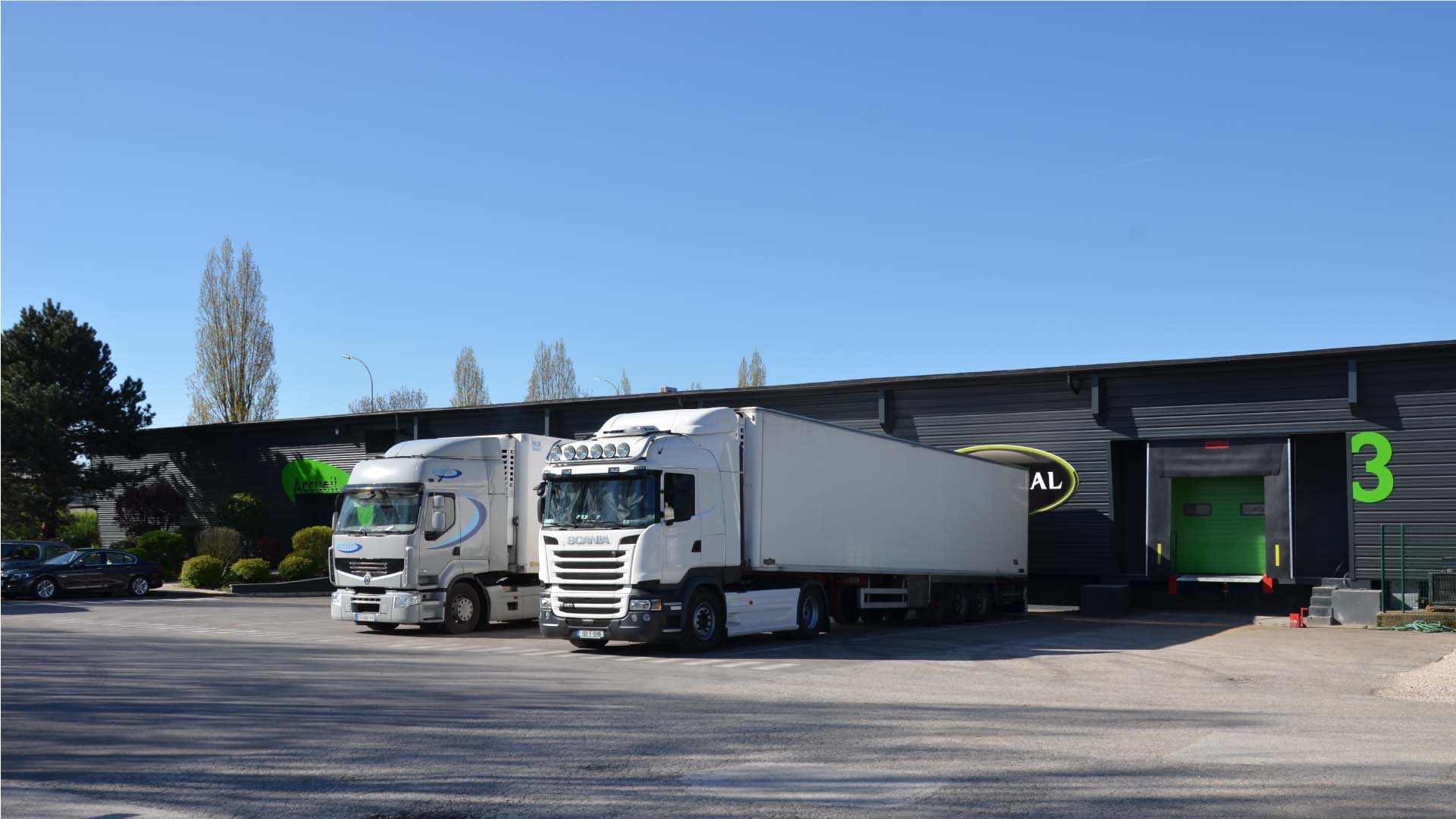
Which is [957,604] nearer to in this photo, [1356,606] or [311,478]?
[1356,606]

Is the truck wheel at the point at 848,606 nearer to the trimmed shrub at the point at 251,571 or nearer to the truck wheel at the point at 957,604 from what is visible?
the truck wheel at the point at 957,604

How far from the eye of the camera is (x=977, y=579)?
1070 inches

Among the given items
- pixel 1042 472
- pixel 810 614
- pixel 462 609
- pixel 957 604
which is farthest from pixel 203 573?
pixel 1042 472

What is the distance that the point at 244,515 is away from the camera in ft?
142

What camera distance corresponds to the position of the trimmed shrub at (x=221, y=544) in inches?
1582

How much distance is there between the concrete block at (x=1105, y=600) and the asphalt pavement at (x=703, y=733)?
31.8 feet

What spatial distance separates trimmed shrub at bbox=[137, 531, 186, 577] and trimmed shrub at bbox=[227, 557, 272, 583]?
4.38m

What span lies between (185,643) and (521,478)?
22.8ft

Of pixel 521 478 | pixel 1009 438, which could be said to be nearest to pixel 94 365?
pixel 521 478

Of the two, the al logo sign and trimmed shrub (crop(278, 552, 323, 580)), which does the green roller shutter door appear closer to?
the al logo sign

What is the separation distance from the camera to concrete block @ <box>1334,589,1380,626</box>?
26.5 meters

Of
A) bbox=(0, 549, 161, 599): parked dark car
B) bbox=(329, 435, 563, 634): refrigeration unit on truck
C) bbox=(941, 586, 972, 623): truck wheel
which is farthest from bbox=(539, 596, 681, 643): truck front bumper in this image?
bbox=(0, 549, 161, 599): parked dark car

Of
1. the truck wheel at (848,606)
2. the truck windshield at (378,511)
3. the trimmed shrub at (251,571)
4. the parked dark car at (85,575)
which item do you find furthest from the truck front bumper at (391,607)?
the trimmed shrub at (251,571)

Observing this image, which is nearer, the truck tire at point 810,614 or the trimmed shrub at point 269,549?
the truck tire at point 810,614
